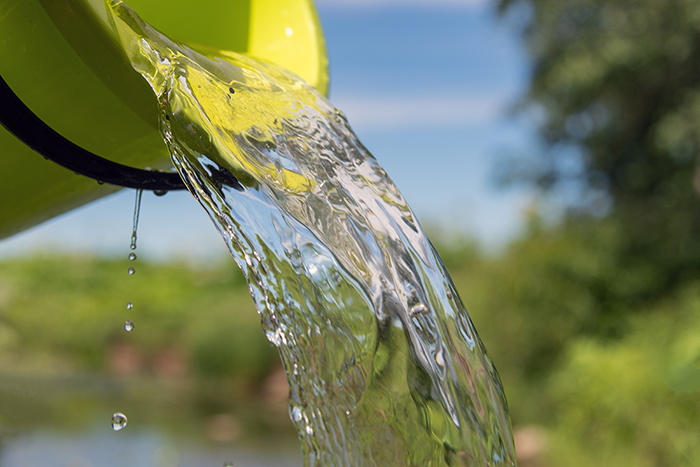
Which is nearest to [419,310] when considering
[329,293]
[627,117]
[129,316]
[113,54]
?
[329,293]

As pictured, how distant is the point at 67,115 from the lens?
70 centimetres

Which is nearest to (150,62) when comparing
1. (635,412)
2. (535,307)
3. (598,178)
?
(635,412)

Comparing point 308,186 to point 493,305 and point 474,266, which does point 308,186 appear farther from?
point 474,266

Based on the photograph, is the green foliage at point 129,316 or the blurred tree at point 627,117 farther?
the green foliage at point 129,316

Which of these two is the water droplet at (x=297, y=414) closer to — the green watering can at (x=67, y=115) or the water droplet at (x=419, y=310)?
the water droplet at (x=419, y=310)

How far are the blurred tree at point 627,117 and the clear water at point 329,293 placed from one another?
4839 mm

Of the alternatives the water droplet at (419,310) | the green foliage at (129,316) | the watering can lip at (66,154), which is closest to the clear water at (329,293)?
the water droplet at (419,310)

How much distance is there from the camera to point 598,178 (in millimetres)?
5977

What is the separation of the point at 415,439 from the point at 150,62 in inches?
18.0

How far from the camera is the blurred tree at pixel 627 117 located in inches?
198

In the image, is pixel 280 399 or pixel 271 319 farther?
pixel 280 399

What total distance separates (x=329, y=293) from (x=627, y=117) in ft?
19.5

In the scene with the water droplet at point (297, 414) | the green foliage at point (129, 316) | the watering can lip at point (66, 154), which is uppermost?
the green foliage at point (129, 316)

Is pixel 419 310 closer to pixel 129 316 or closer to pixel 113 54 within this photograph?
pixel 113 54
